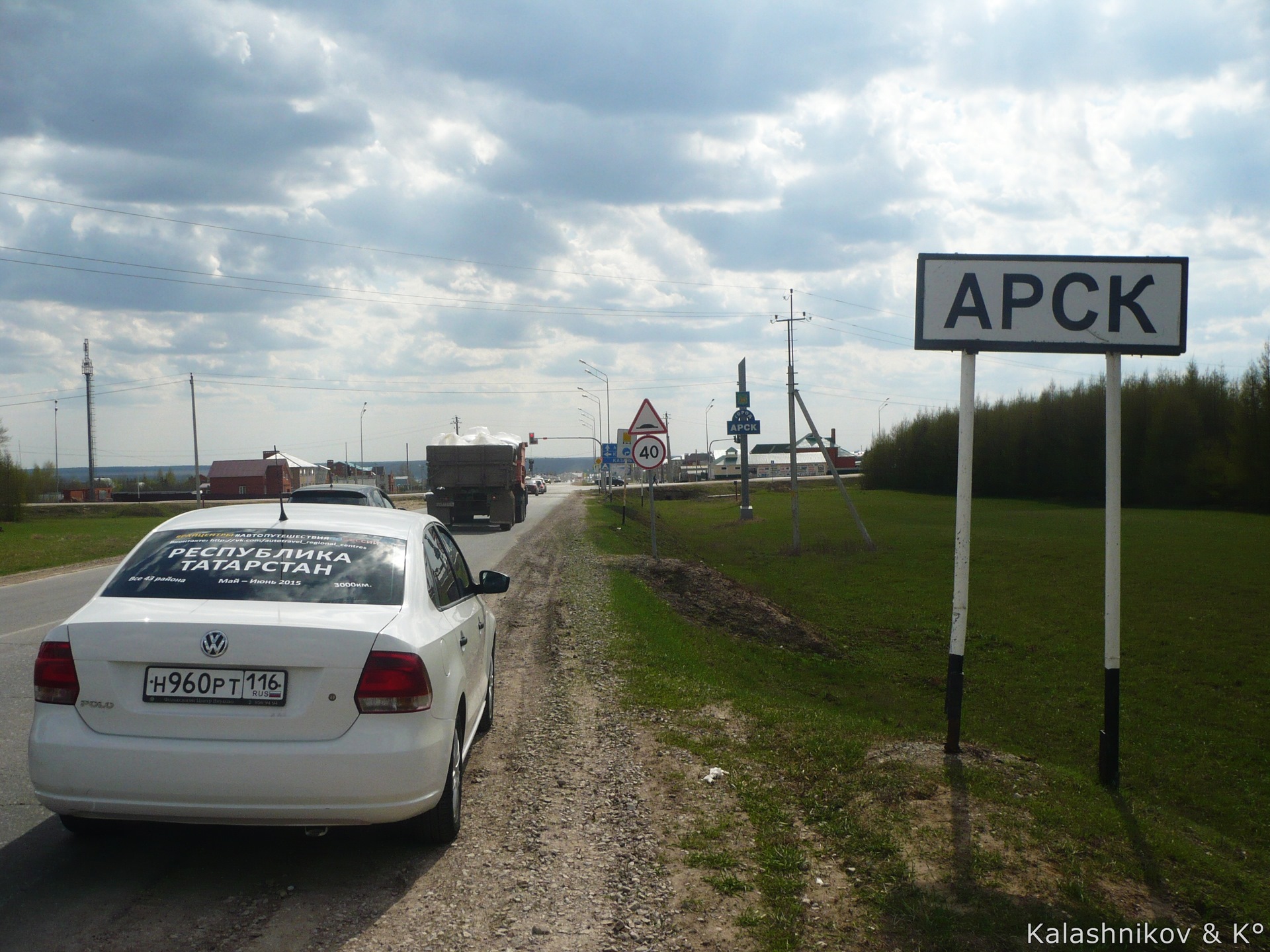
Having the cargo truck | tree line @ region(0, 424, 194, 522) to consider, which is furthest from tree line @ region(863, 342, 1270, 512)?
tree line @ region(0, 424, 194, 522)

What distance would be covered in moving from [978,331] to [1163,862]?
3.12 meters

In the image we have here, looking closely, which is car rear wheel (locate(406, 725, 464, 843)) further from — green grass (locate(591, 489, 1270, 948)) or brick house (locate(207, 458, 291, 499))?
brick house (locate(207, 458, 291, 499))

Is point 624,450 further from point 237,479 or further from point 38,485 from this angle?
point 237,479

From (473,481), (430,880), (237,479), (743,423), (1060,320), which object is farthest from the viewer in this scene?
(237,479)

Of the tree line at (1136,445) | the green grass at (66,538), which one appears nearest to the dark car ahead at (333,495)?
the green grass at (66,538)

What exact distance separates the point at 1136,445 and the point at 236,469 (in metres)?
78.7

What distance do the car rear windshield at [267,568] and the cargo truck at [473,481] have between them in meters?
28.2

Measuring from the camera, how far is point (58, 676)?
13.0ft

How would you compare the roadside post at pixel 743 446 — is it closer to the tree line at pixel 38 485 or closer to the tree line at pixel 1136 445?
the tree line at pixel 1136 445

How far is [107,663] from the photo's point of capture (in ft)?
12.9

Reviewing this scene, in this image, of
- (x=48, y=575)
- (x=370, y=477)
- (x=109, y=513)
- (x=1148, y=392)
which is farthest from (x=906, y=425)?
(x=48, y=575)

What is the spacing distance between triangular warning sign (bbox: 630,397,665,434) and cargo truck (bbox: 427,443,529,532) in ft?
49.8

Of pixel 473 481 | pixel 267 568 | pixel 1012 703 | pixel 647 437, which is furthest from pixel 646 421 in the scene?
pixel 473 481

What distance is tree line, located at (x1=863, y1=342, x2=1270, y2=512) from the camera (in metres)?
44.2
